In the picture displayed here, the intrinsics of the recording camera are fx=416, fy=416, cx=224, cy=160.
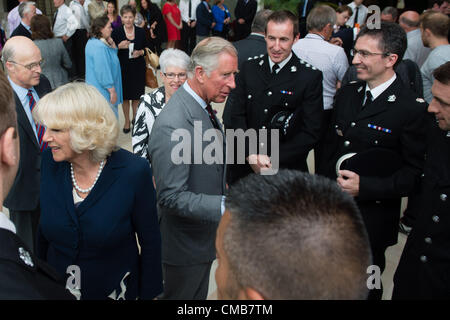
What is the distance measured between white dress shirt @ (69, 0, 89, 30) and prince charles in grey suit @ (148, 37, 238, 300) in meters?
6.22

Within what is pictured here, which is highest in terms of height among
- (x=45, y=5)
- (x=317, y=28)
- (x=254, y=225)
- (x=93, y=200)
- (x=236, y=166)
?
(x=45, y=5)

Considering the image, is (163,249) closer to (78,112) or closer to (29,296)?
(78,112)

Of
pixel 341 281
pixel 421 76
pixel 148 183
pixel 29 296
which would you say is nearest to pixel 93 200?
pixel 148 183

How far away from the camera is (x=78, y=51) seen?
25.3ft

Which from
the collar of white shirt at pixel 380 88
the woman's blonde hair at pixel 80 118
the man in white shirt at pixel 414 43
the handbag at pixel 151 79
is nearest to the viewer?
the woman's blonde hair at pixel 80 118

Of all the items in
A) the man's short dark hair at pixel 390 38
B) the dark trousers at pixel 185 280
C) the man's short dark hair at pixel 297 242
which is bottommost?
the dark trousers at pixel 185 280

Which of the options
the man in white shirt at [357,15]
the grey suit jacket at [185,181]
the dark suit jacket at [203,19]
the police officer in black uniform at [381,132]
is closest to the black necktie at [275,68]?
the police officer in black uniform at [381,132]

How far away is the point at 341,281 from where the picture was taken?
0.85 metres

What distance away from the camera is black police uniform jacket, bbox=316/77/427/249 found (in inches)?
93.4

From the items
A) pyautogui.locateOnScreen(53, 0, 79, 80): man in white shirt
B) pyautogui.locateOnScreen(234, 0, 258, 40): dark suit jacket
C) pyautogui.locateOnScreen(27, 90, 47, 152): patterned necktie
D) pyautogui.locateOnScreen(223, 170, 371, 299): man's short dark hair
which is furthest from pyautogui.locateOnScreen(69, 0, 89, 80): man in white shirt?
pyautogui.locateOnScreen(223, 170, 371, 299): man's short dark hair

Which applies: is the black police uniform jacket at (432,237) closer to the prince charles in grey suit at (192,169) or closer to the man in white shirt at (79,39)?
the prince charles in grey suit at (192,169)

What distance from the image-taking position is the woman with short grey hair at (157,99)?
3.02 m

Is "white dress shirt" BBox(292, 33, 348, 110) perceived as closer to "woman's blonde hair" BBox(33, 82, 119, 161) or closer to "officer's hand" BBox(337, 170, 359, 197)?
"officer's hand" BBox(337, 170, 359, 197)
